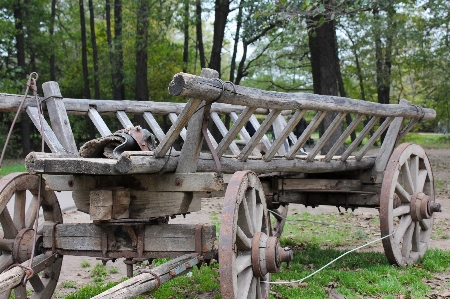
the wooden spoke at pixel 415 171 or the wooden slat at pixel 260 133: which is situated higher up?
the wooden slat at pixel 260 133

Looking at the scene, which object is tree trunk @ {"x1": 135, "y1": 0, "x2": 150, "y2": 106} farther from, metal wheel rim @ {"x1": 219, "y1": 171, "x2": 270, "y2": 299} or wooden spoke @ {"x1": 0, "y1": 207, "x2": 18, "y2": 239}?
metal wheel rim @ {"x1": 219, "y1": 171, "x2": 270, "y2": 299}

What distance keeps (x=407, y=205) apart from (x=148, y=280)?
364 cm

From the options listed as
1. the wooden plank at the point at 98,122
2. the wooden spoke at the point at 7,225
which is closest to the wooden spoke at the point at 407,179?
the wooden plank at the point at 98,122

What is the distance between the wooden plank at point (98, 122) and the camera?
4824mm

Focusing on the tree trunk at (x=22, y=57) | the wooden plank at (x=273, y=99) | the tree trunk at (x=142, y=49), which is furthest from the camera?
the tree trunk at (x=22, y=57)

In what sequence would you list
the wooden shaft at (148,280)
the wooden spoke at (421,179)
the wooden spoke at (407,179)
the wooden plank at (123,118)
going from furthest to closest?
the wooden spoke at (421,179) → the wooden spoke at (407,179) → the wooden plank at (123,118) → the wooden shaft at (148,280)

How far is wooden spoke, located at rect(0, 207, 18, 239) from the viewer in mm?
4211

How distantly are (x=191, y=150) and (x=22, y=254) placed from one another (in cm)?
153

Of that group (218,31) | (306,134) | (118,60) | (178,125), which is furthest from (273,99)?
(118,60)

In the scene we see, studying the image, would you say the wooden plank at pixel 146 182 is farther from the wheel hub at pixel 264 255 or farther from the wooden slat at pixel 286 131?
the wooden slat at pixel 286 131

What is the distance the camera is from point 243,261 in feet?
12.4

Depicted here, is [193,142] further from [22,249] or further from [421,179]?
Answer: [421,179]

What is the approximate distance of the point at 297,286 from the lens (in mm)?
5328

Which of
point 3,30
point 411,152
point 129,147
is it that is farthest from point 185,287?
point 3,30
